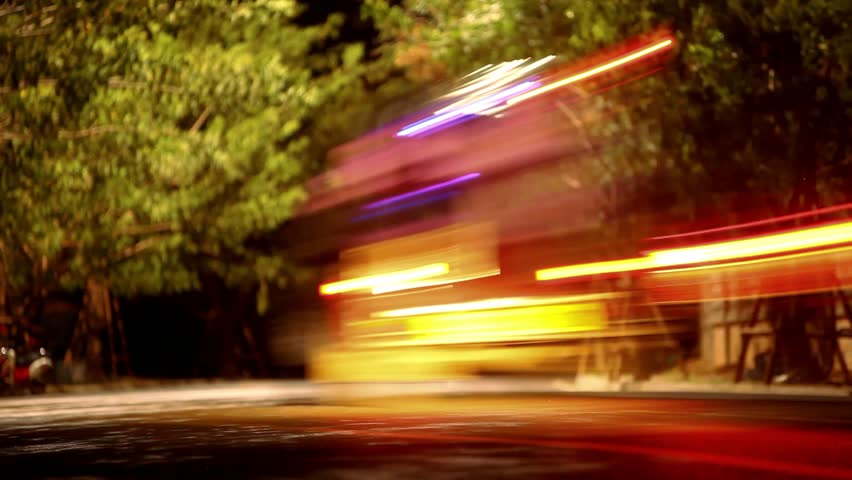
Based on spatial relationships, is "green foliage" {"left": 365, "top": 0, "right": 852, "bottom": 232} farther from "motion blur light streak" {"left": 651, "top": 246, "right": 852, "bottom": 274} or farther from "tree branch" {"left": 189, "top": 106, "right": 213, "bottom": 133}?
"tree branch" {"left": 189, "top": 106, "right": 213, "bottom": 133}

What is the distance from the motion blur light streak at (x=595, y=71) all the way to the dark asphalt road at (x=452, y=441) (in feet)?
12.0

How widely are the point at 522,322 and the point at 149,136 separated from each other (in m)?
11.6

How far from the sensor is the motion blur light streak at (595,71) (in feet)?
Result: 53.8

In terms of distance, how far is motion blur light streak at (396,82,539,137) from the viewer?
16.5 meters

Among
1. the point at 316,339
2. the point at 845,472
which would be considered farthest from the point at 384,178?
the point at 845,472

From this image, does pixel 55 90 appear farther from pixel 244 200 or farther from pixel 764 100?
pixel 764 100

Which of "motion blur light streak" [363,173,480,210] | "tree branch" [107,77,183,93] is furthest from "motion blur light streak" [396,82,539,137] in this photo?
"tree branch" [107,77,183,93]

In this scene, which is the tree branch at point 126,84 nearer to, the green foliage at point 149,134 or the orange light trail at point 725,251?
the green foliage at point 149,134

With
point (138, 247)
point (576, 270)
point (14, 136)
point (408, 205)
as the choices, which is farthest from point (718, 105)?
→ point (138, 247)

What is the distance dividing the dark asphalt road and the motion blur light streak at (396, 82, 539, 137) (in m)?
3.48

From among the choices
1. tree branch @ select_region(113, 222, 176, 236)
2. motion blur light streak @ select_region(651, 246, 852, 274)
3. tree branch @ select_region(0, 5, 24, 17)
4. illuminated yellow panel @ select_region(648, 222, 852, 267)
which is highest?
tree branch @ select_region(0, 5, 24, 17)

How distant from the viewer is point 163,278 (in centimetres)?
3036

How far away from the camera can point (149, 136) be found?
25453 mm

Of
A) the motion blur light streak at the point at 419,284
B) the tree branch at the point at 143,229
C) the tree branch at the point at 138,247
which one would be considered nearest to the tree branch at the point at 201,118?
the tree branch at the point at 143,229
